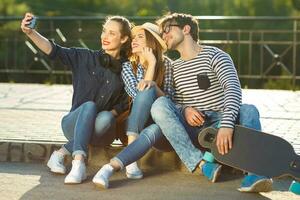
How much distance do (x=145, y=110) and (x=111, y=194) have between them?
0.61m

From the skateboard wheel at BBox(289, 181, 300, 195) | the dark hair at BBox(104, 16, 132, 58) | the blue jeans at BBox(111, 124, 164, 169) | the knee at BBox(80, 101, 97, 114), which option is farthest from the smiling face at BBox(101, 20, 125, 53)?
the skateboard wheel at BBox(289, 181, 300, 195)

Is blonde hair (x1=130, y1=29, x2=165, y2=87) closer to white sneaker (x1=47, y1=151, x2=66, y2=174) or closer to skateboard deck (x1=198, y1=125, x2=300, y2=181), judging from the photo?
skateboard deck (x1=198, y1=125, x2=300, y2=181)

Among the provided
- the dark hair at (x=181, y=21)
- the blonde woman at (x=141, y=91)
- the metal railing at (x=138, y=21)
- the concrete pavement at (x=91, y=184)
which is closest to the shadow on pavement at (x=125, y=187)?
the concrete pavement at (x=91, y=184)

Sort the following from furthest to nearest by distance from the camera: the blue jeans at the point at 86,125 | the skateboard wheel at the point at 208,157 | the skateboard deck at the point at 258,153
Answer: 1. the blue jeans at the point at 86,125
2. the skateboard wheel at the point at 208,157
3. the skateboard deck at the point at 258,153

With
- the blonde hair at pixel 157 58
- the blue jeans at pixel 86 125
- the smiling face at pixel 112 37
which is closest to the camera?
the blue jeans at pixel 86 125

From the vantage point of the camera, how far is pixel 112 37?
510 centimetres

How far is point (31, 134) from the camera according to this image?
608 cm

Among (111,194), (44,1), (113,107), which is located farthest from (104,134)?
(44,1)

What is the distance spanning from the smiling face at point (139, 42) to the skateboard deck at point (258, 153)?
0.88 m

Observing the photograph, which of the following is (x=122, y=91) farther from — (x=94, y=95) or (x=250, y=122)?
(x=250, y=122)

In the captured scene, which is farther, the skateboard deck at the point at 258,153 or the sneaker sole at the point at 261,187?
the sneaker sole at the point at 261,187

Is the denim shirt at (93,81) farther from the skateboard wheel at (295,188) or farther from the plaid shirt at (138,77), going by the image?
the skateboard wheel at (295,188)

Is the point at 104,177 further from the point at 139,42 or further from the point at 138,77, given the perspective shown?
the point at 139,42

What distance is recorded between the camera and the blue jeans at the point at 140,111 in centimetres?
478
